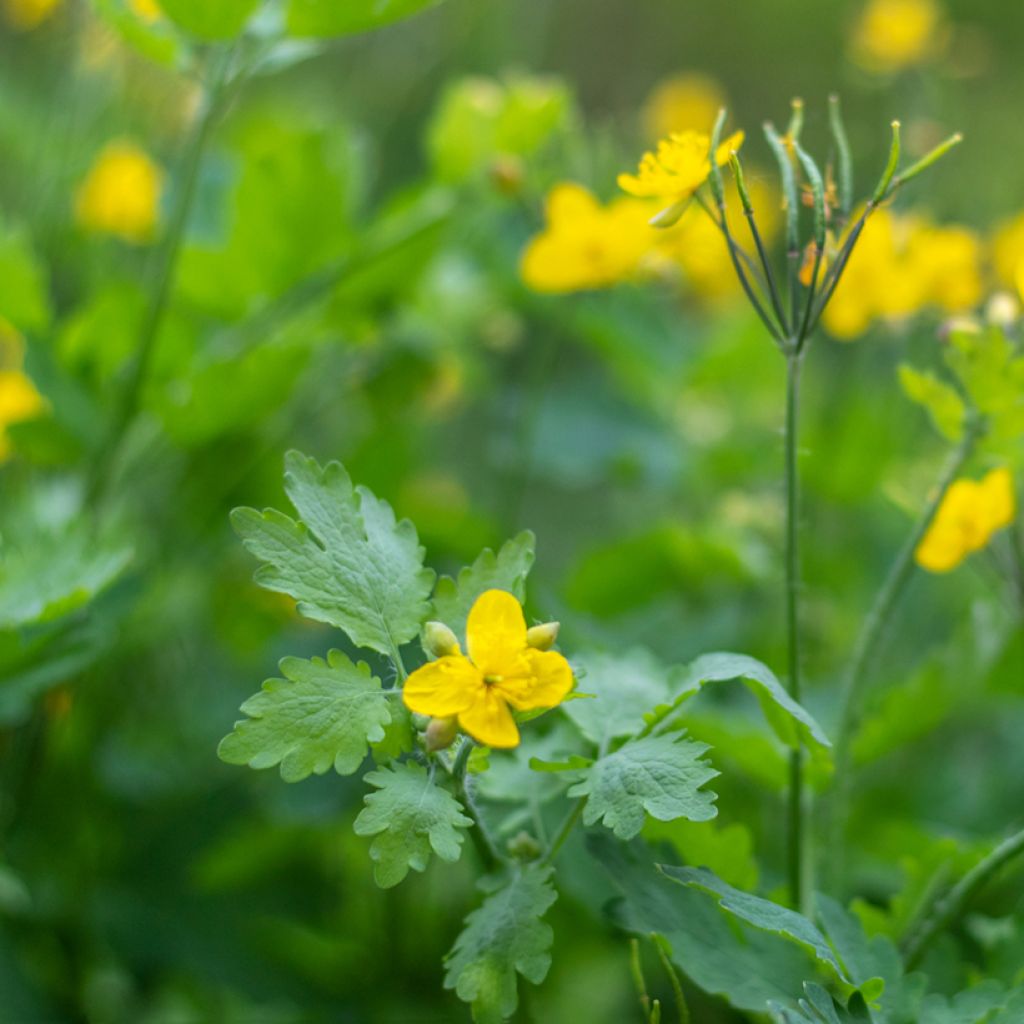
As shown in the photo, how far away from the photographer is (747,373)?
1491 mm

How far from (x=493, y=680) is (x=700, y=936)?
0.64 ft

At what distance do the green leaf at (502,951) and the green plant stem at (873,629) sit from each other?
0.27 metres

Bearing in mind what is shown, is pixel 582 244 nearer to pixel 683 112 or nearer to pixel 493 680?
pixel 493 680

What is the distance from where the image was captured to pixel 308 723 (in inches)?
20.9

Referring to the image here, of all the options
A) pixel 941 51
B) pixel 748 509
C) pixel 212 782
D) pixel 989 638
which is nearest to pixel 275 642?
pixel 212 782

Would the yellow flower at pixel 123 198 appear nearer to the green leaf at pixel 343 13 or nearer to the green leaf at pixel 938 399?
the green leaf at pixel 343 13

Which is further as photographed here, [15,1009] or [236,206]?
[236,206]

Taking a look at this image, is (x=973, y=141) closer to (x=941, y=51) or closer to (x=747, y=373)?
(x=941, y=51)

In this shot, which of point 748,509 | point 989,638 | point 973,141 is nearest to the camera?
point 989,638

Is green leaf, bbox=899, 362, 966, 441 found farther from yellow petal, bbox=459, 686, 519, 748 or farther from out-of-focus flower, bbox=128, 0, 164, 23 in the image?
out-of-focus flower, bbox=128, 0, 164, 23

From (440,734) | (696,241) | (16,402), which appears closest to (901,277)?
(696,241)

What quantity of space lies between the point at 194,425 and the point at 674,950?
60 centimetres

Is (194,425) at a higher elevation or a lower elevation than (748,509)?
higher

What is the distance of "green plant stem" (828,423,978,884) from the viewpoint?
2.27 ft
